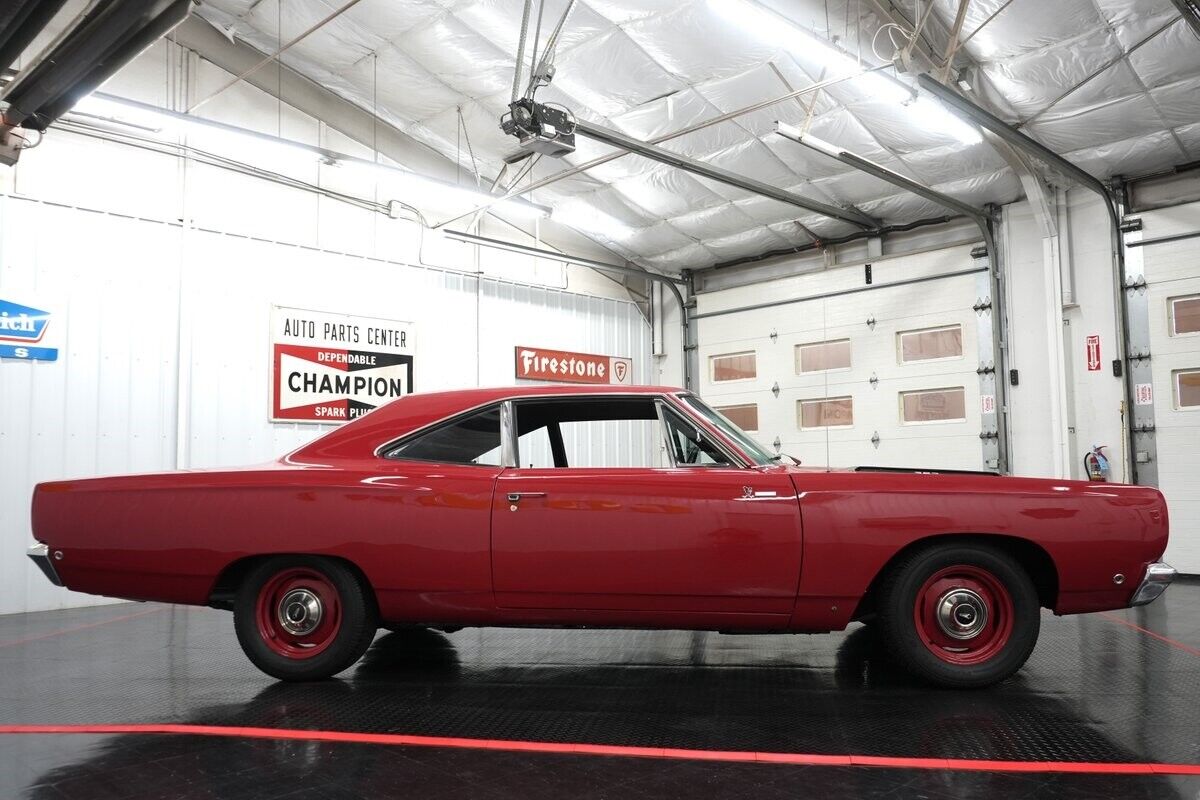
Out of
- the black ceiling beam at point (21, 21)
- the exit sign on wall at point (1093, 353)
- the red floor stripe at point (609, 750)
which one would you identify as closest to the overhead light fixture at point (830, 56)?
the exit sign on wall at point (1093, 353)

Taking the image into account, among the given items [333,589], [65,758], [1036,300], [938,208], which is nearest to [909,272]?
[938,208]

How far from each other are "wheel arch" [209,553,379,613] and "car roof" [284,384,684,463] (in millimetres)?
466

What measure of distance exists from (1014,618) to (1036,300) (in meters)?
6.66

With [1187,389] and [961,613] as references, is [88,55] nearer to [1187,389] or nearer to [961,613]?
[961,613]

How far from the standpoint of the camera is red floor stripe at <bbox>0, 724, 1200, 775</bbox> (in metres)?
2.62

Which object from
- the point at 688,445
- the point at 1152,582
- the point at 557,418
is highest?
the point at 557,418

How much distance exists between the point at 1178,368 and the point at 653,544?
23.4 ft

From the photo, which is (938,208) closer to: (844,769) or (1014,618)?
(1014,618)

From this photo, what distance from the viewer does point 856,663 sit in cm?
413

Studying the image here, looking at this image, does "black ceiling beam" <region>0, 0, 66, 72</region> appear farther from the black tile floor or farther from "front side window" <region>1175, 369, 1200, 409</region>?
"front side window" <region>1175, 369, 1200, 409</region>

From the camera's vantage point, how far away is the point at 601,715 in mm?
3271

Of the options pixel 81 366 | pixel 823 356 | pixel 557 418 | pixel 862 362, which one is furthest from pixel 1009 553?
pixel 823 356

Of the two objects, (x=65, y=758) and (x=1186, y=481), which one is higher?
(x=1186, y=481)

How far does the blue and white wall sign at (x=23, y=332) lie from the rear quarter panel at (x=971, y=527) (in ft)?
21.0
